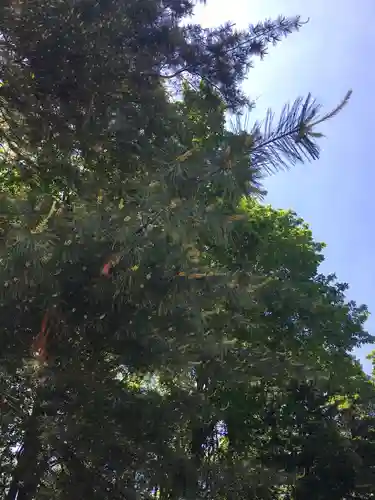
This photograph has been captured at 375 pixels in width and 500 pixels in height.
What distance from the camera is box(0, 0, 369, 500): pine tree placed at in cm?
326

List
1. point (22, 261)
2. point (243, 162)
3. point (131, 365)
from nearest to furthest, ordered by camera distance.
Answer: point (22, 261)
point (243, 162)
point (131, 365)

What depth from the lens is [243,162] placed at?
3461 millimetres

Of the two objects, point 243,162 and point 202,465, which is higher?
point 243,162

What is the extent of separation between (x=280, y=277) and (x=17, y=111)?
21.9ft

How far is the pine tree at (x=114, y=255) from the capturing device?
10.7 feet

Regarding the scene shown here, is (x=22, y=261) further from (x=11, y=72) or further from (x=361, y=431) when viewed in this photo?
(x=361, y=431)

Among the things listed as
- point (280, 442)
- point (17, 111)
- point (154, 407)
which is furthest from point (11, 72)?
point (280, 442)

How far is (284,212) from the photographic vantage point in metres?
12.9

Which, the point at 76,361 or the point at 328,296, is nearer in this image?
the point at 76,361

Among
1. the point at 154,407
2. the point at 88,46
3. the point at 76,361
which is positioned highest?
the point at 88,46

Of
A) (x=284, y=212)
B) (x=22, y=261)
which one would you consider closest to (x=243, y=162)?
(x=22, y=261)

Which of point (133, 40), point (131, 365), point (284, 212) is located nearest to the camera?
point (131, 365)

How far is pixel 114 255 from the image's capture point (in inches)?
131

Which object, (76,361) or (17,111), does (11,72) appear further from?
(76,361)
